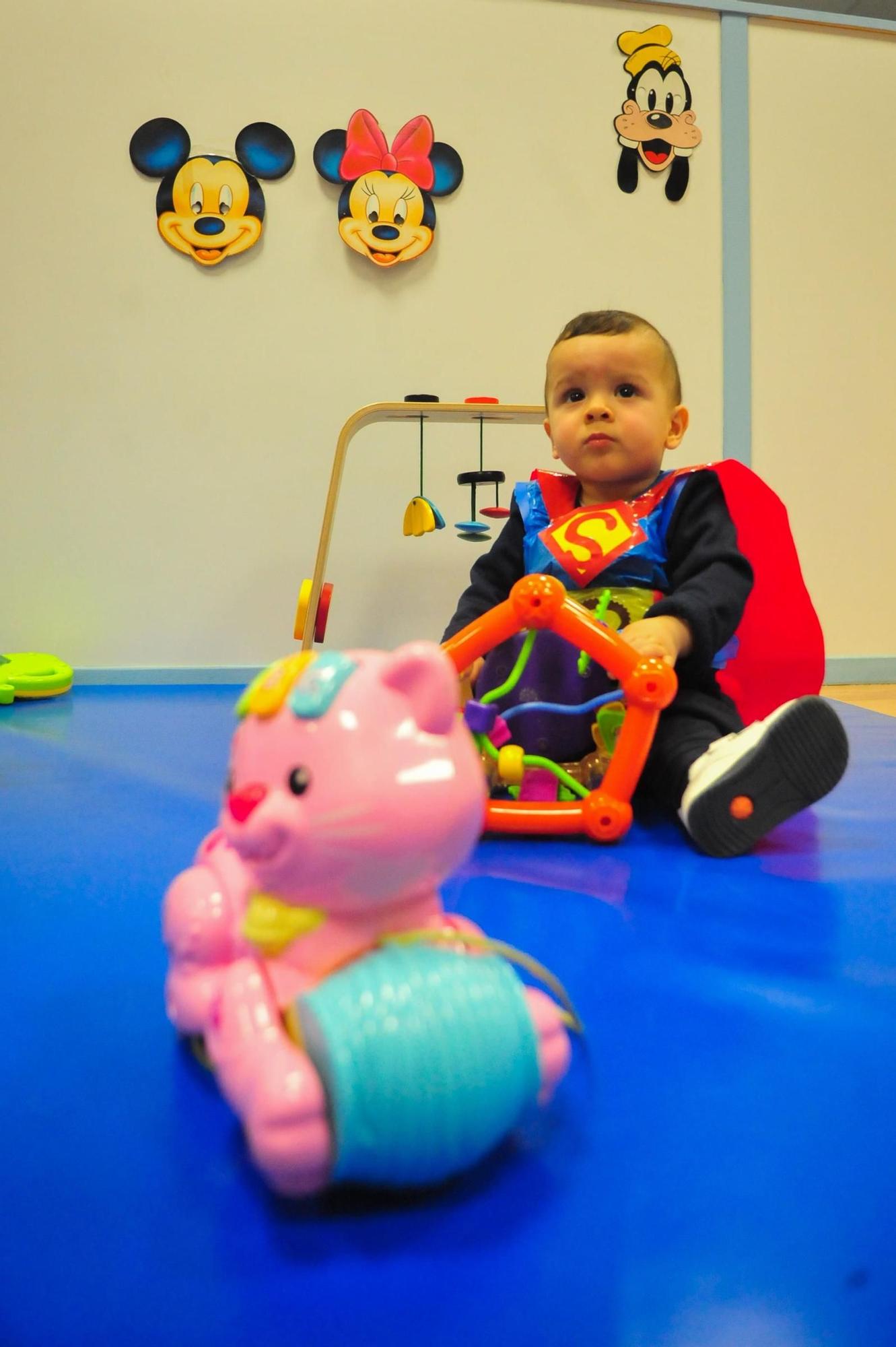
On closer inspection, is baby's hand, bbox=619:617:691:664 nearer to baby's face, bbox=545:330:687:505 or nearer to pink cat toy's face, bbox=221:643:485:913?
baby's face, bbox=545:330:687:505

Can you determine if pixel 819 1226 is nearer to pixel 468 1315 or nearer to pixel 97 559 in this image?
pixel 468 1315

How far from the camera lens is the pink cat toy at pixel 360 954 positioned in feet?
1.31

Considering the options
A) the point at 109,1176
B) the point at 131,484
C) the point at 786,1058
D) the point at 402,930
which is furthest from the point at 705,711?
the point at 131,484

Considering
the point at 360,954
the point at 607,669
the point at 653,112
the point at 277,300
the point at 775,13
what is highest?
the point at 775,13

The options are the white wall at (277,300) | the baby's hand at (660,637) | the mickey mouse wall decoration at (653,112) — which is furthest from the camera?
the mickey mouse wall decoration at (653,112)

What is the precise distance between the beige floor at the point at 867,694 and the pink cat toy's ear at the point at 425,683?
5.08ft

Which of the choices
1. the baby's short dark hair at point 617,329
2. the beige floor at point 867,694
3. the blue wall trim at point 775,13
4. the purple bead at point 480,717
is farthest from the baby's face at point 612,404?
the blue wall trim at point 775,13

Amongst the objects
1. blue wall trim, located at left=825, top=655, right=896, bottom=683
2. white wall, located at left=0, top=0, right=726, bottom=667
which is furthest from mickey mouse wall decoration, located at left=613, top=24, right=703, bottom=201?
blue wall trim, located at left=825, top=655, right=896, bottom=683

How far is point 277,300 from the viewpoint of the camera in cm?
220

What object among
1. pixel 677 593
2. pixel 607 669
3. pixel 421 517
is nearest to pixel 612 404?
pixel 677 593

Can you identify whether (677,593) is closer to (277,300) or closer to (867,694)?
(867,694)

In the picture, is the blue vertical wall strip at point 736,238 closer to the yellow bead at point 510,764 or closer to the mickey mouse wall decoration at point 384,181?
the mickey mouse wall decoration at point 384,181

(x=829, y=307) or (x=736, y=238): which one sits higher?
(x=736, y=238)

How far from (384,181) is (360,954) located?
6.82ft
